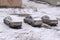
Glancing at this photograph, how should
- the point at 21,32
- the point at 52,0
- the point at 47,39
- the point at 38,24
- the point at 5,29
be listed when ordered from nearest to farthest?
the point at 47,39, the point at 21,32, the point at 5,29, the point at 38,24, the point at 52,0

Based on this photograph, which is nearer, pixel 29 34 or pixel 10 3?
pixel 29 34

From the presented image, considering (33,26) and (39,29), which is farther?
(33,26)

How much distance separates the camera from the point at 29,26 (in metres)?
5.70

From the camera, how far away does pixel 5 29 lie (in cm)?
523

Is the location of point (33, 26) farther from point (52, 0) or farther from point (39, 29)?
point (52, 0)

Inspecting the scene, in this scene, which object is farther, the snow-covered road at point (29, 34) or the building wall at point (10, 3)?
the building wall at point (10, 3)

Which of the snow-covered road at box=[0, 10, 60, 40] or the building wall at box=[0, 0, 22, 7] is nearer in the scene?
the snow-covered road at box=[0, 10, 60, 40]

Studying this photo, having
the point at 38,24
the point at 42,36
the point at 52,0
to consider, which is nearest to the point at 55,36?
the point at 42,36

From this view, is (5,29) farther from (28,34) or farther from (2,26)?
(28,34)

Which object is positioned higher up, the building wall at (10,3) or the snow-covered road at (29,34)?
the building wall at (10,3)

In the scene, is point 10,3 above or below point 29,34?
above

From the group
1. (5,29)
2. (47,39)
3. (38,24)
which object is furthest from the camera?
(38,24)

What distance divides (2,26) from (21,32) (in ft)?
2.88

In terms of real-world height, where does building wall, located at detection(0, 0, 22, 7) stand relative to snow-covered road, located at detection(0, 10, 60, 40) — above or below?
above
